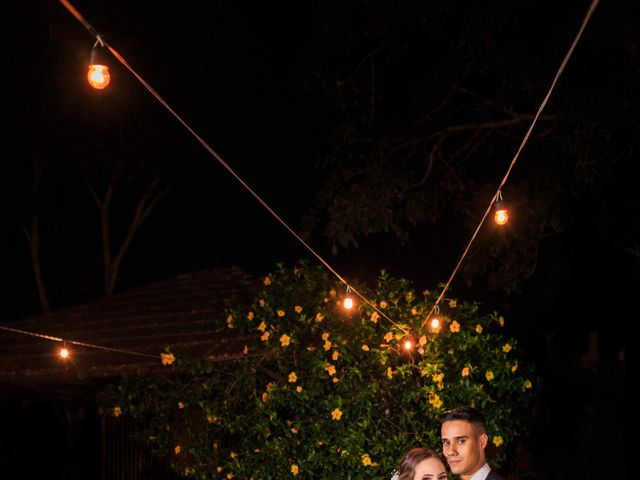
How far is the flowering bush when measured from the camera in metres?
8.15

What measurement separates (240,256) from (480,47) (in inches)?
565

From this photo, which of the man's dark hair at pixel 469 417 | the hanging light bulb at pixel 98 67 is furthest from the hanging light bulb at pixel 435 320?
the hanging light bulb at pixel 98 67

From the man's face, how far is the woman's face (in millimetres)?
647

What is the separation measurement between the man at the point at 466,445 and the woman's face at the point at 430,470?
2.11 feet

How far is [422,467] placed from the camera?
5895 mm

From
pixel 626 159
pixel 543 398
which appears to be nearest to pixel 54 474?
→ pixel 543 398

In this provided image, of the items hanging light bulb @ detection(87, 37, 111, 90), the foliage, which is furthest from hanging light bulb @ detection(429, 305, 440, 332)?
hanging light bulb @ detection(87, 37, 111, 90)

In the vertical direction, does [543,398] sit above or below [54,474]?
below

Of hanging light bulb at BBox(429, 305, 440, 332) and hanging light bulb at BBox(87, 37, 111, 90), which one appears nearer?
hanging light bulb at BBox(87, 37, 111, 90)

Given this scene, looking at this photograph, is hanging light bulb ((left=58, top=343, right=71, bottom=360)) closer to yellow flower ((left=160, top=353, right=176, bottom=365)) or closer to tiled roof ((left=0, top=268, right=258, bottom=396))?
tiled roof ((left=0, top=268, right=258, bottom=396))

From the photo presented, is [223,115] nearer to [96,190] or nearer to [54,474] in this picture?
[96,190]

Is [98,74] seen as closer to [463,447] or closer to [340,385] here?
[463,447]

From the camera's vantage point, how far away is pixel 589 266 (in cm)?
1563

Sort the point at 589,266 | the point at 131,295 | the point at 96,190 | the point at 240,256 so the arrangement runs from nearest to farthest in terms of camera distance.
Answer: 1. the point at 131,295
2. the point at 589,266
3. the point at 96,190
4. the point at 240,256
